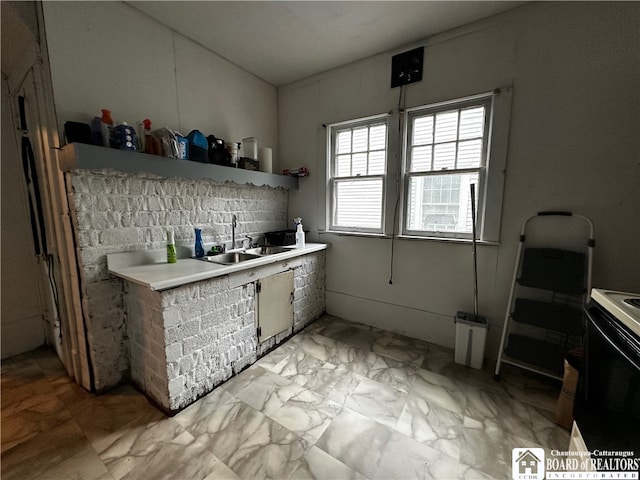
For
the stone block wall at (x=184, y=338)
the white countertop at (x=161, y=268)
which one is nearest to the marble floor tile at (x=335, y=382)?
the stone block wall at (x=184, y=338)

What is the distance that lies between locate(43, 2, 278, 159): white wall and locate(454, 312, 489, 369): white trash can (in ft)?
9.21

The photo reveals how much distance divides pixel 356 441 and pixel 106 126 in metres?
2.45

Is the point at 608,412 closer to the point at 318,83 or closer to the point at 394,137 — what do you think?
the point at 394,137

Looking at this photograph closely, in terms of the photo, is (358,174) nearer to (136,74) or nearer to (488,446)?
(136,74)

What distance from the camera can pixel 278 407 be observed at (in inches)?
64.7

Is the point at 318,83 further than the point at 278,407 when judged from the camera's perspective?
Yes

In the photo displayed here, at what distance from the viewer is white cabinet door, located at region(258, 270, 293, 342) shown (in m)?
2.15

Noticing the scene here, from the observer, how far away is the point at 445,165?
7.37 feet

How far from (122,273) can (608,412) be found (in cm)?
250

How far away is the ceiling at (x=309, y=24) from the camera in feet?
6.02

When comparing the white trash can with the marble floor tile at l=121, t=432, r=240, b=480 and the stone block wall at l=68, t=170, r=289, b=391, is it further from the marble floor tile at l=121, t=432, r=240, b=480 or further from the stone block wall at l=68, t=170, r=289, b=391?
the stone block wall at l=68, t=170, r=289, b=391

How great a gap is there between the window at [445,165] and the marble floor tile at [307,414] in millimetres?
1662

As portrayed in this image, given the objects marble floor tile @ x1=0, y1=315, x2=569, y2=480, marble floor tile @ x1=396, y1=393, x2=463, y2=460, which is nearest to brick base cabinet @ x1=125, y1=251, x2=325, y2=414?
marble floor tile @ x1=0, y1=315, x2=569, y2=480

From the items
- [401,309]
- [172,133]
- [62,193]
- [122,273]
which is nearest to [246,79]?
[172,133]
